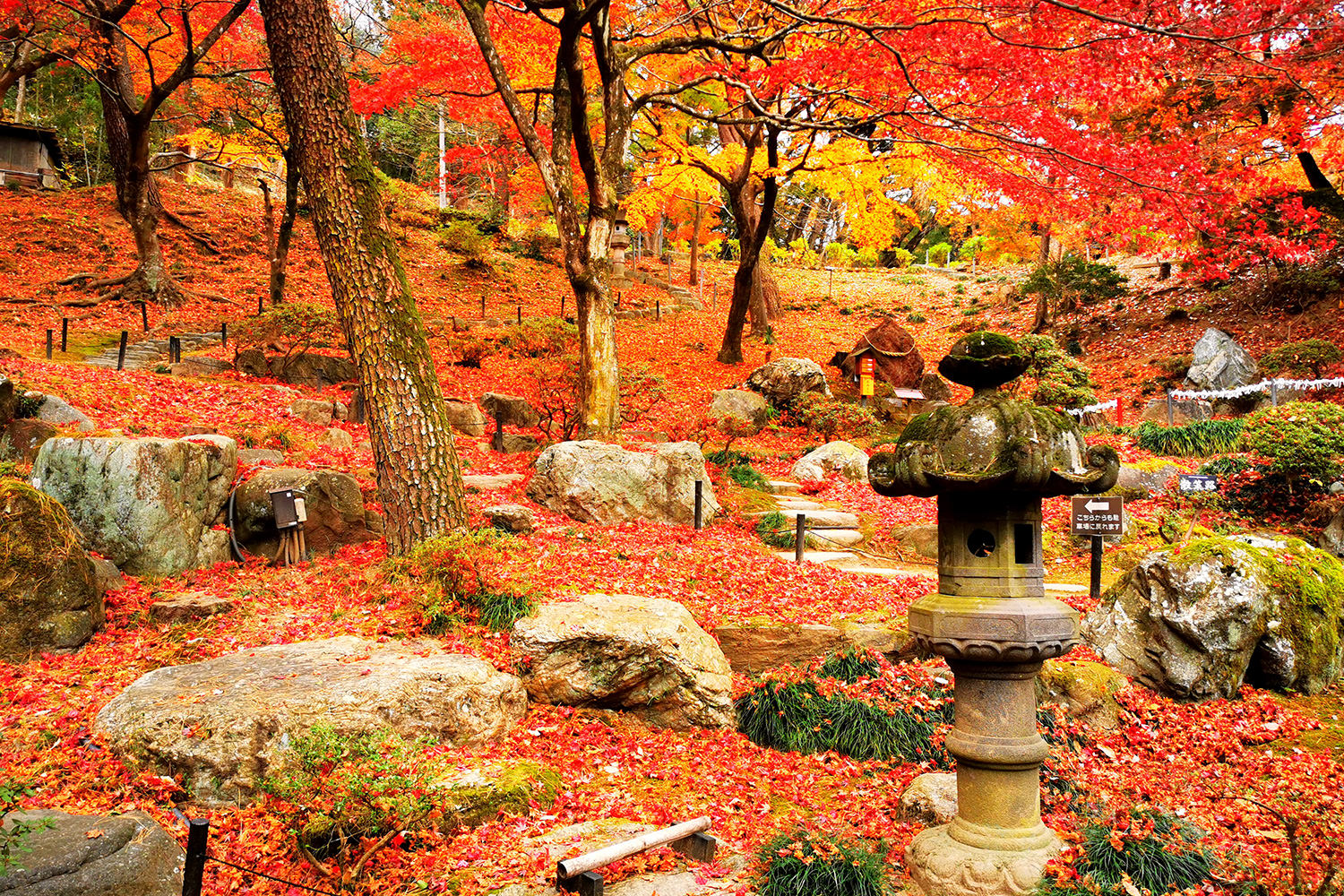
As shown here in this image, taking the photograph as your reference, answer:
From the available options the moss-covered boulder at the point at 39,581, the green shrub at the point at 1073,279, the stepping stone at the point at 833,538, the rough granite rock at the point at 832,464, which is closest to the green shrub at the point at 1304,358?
the green shrub at the point at 1073,279

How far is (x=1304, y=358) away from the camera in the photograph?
560 inches

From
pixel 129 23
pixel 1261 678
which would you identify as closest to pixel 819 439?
pixel 1261 678

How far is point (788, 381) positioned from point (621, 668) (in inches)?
473

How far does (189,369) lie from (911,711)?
1299 centimetres

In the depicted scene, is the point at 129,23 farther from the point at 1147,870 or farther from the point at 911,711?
the point at 1147,870

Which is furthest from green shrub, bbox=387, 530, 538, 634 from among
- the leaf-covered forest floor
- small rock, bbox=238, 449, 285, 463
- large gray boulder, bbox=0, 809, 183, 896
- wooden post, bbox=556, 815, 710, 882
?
small rock, bbox=238, 449, 285, 463

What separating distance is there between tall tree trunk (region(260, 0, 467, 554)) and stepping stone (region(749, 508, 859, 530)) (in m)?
4.90

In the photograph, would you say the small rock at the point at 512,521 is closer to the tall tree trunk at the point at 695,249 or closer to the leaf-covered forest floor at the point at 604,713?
the leaf-covered forest floor at the point at 604,713

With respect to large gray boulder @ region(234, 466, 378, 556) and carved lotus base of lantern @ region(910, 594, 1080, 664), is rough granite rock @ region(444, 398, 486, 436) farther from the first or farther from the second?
carved lotus base of lantern @ region(910, 594, 1080, 664)

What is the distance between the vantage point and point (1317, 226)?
15.1 meters

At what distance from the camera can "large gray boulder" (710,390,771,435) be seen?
15.7m

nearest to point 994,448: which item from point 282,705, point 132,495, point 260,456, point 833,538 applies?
point 282,705

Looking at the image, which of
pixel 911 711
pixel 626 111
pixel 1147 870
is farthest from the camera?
pixel 626 111

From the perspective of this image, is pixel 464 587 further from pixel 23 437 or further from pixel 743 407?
pixel 743 407
